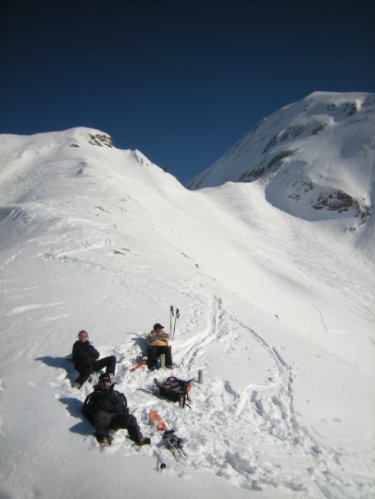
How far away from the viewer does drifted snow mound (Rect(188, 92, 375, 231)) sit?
50.1 metres

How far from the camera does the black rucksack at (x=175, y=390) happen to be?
732 cm

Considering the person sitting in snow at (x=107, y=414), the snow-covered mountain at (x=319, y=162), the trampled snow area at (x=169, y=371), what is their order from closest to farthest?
the trampled snow area at (x=169, y=371) < the person sitting in snow at (x=107, y=414) < the snow-covered mountain at (x=319, y=162)

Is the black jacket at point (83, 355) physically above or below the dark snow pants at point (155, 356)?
above

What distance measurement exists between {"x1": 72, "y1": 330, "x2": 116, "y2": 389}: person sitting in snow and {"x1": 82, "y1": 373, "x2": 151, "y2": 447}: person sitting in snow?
41.0 inches

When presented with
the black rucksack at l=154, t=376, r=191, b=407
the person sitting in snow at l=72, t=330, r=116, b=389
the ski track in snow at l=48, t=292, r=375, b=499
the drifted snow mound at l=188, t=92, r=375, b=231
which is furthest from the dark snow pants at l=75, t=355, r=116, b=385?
the drifted snow mound at l=188, t=92, r=375, b=231

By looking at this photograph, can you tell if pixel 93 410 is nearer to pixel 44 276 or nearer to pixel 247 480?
pixel 247 480

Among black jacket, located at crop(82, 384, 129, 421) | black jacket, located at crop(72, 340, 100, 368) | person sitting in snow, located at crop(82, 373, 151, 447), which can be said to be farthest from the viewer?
black jacket, located at crop(72, 340, 100, 368)

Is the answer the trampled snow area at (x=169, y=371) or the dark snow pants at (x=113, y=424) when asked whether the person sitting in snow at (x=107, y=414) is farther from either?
the trampled snow area at (x=169, y=371)

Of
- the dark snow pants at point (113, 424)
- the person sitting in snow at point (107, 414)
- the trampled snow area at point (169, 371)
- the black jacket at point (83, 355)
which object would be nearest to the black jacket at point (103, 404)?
the person sitting in snow at point (107, 414)

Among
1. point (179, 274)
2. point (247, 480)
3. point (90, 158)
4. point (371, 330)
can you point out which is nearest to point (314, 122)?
point (90, 158)

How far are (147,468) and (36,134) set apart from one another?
6666 centimetres

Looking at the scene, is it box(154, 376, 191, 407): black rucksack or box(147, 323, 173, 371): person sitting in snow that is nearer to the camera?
box(154, 376, 191, 407): black rucksack

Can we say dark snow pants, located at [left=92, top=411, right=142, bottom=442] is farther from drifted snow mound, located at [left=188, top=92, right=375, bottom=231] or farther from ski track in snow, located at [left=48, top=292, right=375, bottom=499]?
drifted snow mound, located at [left=188, top=92, right=375, bottom=231]

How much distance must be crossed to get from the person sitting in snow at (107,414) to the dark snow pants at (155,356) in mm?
2135
